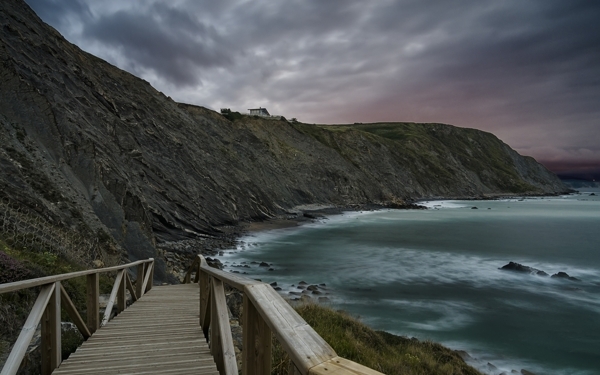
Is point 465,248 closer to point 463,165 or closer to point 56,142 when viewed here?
point 56,142

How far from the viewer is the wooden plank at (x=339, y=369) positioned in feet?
4.48

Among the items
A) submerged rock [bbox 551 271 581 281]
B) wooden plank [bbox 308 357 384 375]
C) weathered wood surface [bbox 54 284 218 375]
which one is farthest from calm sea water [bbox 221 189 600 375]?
wooden plank [bbox 308 357 384 375]

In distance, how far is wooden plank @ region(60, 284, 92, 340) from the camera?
4336 millimetres

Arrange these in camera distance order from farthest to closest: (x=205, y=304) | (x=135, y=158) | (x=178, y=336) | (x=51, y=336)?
(x=135, y=158)
(x=205, y=304)
(x=178, y=336)
(x=51, y=336)

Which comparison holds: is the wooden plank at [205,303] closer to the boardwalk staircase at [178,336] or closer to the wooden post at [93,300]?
the boardwalk staircase at [178,336]

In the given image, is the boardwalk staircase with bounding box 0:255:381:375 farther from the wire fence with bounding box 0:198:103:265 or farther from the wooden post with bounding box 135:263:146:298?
the wire fence with bounding box 0:198:103:265

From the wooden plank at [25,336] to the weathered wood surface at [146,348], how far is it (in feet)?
2.79

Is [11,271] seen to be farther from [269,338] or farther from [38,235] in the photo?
[269,338]

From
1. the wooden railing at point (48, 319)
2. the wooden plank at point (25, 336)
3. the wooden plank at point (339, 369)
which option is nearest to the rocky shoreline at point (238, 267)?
the wooden railing at point (48, 319)

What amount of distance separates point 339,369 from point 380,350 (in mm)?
8635

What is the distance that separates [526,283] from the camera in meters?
21.9

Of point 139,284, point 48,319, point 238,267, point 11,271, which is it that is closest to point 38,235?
point 139,284

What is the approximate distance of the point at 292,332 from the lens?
176cm

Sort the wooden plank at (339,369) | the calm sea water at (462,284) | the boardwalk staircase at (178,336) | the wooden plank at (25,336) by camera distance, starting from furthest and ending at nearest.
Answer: the calm sea water at (462,284)
the wooden plank at (25,336)
the boardwalk staircase at (178,336)
the wooden plank at (339,369)
